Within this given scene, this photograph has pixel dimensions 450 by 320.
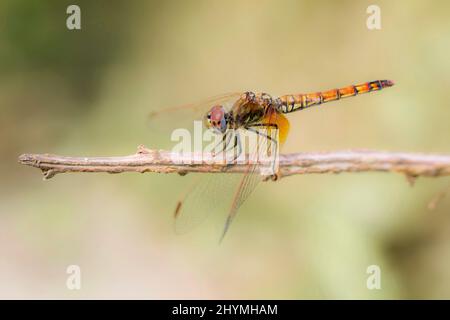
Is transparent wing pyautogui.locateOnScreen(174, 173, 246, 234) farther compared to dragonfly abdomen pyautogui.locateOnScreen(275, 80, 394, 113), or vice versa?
dragonfly abdomen pyautogui.locateOnScreen(275, 80, 394, 113)

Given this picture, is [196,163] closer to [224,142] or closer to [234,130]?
[224,142]

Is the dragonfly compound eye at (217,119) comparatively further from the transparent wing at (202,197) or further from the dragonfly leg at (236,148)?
the transparent wing at (202,197)

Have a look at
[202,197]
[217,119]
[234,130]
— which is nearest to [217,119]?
[217,119]

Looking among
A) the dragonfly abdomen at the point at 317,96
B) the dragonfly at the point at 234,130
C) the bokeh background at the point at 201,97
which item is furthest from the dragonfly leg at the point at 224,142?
the bokeh background at the point at 201,97

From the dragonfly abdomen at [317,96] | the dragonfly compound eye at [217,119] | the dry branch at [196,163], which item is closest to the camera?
the dry branch at [196,163]

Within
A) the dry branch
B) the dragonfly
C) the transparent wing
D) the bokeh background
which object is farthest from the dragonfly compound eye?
the bokeh background

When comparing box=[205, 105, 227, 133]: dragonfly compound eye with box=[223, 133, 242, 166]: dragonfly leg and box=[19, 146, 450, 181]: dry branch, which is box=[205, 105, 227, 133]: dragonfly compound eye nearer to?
box=[223, 133, 242, 166]: dragonfly leg
